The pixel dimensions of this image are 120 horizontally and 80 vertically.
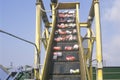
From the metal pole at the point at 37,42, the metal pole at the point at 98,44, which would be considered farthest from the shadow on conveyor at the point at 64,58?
the metal pole at the point at 98,44

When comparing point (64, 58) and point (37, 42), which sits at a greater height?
point (37, 42)

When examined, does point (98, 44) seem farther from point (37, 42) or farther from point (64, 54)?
point (37, 42)

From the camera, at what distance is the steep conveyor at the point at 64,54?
31.3 ft

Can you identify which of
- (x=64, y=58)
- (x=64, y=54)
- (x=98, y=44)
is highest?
(x=98, y=44)

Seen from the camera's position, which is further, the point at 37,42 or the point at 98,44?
the point at 37,42

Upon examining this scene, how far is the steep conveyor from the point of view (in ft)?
31.3

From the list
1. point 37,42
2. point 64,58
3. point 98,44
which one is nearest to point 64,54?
point 64,58

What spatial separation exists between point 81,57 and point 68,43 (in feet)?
5.19

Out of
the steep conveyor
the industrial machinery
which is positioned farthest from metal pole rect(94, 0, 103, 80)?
the steep conveyor

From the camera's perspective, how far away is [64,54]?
1061 cm

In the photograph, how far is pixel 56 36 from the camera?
11781mm

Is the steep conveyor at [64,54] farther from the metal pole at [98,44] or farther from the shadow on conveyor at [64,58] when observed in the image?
the metal pole at [98,44]

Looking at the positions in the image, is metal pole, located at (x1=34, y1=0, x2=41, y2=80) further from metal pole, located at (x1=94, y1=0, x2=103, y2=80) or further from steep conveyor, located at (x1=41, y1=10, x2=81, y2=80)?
metal pole, located at (x1=94, y1=0, x2=103, y2=80)

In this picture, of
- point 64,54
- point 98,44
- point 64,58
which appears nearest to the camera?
point 98,44
